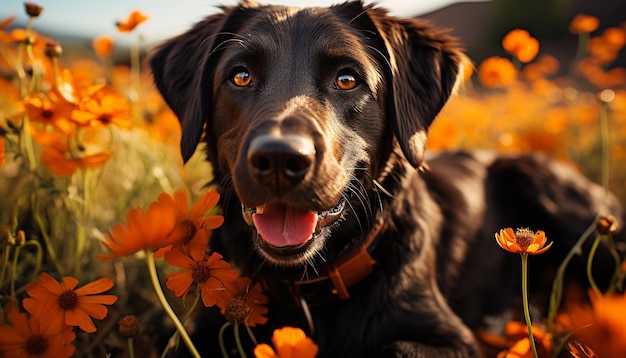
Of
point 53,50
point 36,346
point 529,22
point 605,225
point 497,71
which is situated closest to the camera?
point 36,346

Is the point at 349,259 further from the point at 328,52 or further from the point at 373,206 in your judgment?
the point at 328,52

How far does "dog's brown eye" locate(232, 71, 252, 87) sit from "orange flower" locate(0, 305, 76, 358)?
108cm

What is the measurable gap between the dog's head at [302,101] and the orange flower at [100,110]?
0.26 meters

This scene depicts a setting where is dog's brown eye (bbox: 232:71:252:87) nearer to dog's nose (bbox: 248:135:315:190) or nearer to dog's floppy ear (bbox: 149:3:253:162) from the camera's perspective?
dog's floppy ear (bbox: 149:3:253:162)

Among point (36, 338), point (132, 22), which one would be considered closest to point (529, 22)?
point (132, 22)

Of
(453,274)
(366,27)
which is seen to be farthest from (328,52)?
(453,274)

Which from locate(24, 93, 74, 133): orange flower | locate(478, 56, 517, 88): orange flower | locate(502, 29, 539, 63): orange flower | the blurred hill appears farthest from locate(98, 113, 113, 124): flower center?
the blurred hill

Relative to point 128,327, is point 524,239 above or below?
above

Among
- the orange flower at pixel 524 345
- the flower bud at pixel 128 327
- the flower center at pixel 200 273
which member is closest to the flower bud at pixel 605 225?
the orange flower at pixel 524 345

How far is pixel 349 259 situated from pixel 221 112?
80 cm

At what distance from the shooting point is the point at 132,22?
255cm

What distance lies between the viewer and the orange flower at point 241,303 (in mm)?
1431

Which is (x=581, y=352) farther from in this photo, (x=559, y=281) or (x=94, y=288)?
(x=94, y=288)

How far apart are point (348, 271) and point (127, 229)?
1.03 meters
